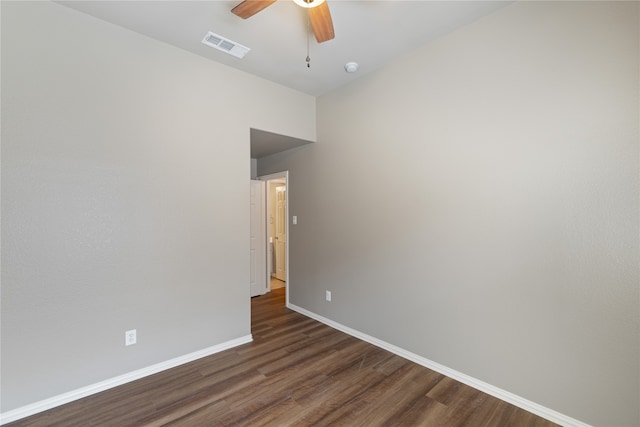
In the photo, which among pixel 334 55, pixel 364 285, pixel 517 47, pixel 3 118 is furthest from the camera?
pixel 364 285

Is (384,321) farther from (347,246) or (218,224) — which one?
(218,224)

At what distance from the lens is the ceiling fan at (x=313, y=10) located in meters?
1.70

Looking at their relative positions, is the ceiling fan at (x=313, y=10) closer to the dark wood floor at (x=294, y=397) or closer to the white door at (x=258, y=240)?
the dark wood floor at (x=294, y=397)

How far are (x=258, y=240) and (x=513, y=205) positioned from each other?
3.78m

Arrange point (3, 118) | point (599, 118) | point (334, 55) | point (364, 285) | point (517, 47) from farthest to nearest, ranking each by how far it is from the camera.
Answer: point (364, 285)
point (334, 55)
point (517, 47)
point (3, 118)
point (599, 118)

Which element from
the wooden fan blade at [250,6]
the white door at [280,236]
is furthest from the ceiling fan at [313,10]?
the white door at [280,236]

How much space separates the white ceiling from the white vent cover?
0.05 meters

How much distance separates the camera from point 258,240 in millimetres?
4812

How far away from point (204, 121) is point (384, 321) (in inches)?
110

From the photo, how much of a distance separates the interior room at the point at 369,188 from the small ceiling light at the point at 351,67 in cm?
7

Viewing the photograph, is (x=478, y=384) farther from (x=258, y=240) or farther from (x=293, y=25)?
(x=258, y=240)

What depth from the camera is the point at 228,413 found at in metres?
Result: 1.96

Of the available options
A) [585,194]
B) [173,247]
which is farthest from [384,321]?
[173,247]

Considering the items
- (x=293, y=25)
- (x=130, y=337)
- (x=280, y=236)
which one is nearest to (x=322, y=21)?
(x=293, y=25)
